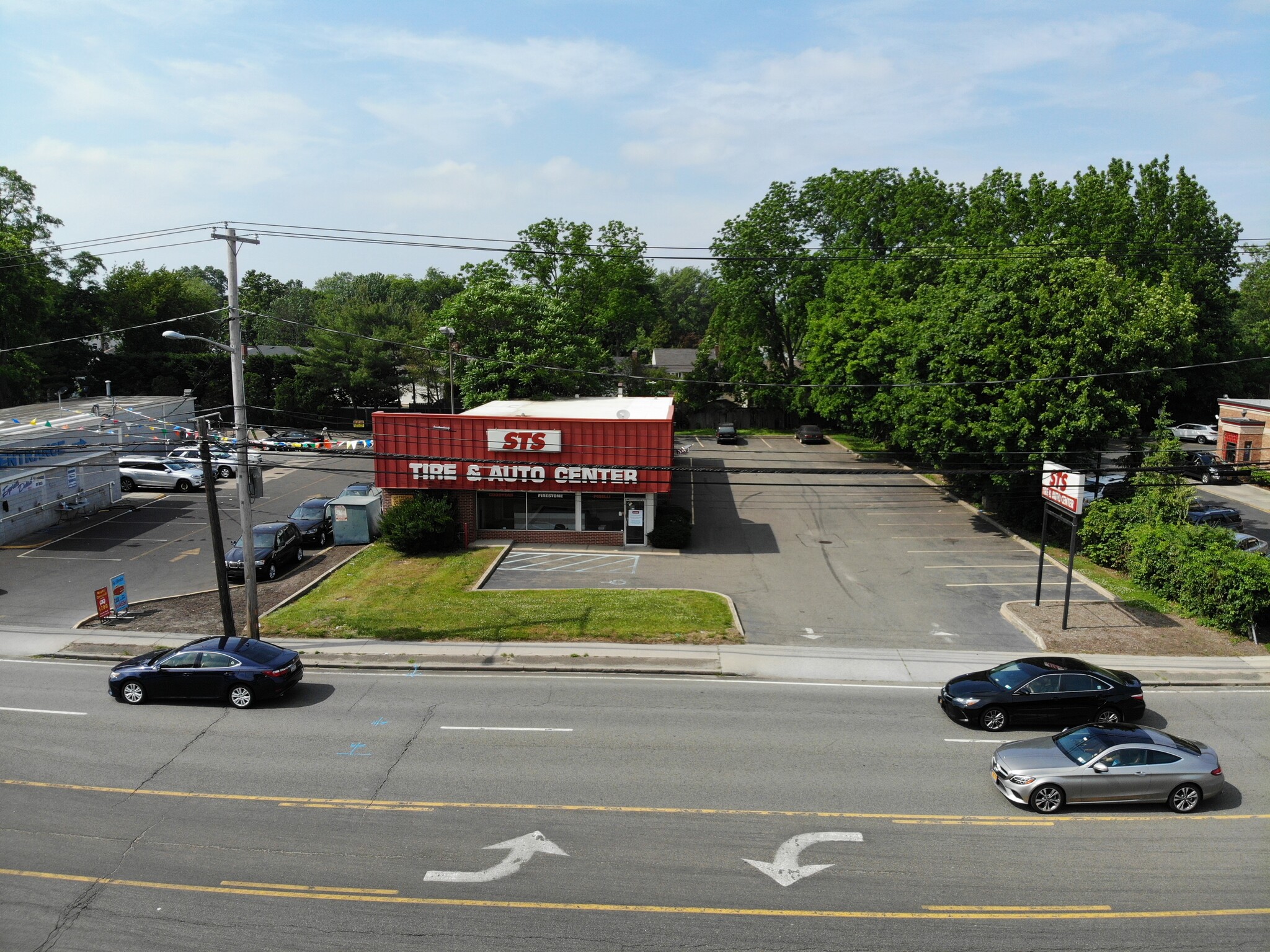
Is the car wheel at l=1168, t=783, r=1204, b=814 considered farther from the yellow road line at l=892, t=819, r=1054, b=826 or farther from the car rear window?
the car rear window

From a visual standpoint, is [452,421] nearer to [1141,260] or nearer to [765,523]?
[765,523]

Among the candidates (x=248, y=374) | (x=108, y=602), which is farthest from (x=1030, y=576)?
(x=248, y=374)

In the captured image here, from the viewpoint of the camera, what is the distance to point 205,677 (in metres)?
18.1

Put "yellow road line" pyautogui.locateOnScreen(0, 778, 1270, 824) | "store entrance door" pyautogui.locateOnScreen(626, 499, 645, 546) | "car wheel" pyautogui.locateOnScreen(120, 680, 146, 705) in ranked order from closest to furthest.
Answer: "yellow road line" pyautogui.locateOnScreen(0, 778, 1270, 824) < "car wheel" pyautogui.locateOnScreen(120, 680, 146, 705) < "store entrance door" pyautogui.locateOnScreen(626, 499, 645, 546)

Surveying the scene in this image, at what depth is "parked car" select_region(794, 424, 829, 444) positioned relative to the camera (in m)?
60.4

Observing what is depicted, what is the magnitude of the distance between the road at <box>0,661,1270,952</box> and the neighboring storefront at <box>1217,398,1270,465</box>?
36178mm

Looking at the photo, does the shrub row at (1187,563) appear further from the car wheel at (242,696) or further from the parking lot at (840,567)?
the car wheel at (242,696)

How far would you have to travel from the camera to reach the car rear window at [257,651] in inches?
724

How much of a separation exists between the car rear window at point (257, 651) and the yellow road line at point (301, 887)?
740 centimetres

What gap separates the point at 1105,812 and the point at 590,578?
17862 millimetres

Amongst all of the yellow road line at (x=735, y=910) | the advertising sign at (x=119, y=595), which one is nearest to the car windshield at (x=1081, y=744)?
the yellow road line at (x=735, y=910)

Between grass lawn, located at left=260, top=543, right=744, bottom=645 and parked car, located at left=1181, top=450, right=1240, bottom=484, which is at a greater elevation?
parked car, located at left=1181, top=450, right=1240, bottom=484

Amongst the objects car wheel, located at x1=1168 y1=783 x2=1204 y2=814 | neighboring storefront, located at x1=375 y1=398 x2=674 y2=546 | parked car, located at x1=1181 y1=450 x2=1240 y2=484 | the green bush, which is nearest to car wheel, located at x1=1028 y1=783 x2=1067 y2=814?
car wheel, located at x1=1168 y1=783 x2=1204 y2=814

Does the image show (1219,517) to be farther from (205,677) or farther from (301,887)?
(205,677)
